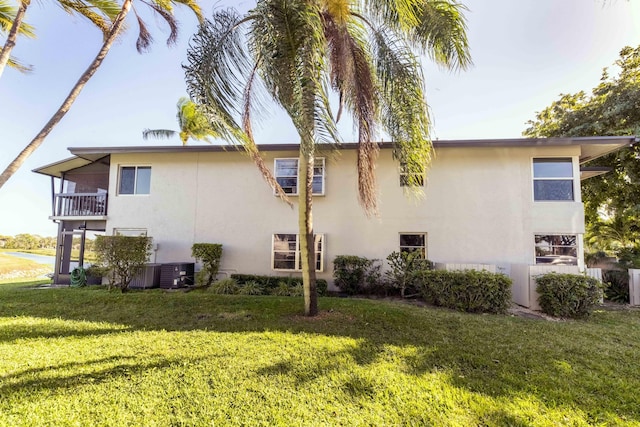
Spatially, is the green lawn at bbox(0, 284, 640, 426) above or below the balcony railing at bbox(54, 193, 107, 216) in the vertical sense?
below

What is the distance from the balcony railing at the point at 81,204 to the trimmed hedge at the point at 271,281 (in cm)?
652

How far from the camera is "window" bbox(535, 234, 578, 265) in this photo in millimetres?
9992

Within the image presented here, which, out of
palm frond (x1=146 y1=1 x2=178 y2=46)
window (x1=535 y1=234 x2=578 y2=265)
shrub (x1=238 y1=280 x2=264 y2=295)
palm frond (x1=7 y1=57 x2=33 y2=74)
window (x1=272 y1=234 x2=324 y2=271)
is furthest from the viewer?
window (x1=272 y1=234 x2=324 y2=271)

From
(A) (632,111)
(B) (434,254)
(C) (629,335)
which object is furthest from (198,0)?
(A) (632,111)

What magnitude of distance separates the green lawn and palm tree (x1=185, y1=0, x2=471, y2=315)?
203 centimetres

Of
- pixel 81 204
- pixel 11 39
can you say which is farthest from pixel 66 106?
pixel 81 204

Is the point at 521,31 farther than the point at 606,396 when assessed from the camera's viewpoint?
Yes

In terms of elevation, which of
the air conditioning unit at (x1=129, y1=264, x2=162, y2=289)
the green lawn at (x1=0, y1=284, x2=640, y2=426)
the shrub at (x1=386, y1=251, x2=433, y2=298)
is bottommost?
the green lawn at (x1=0, y1=284, x2=640, y2=426)

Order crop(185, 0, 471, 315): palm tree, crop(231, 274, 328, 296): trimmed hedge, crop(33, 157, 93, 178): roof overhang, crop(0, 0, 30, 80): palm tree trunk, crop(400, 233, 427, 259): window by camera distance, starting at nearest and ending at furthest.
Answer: crop(185, 0, 471, 315): palm tree, crop(0, 0, 30, 80): palm tree trunk, crop(231, 274, 328, 296): trimmed hedge, crop(400, 233, 427, 259): window, crop(33, 157, 93, 178): roof overhang

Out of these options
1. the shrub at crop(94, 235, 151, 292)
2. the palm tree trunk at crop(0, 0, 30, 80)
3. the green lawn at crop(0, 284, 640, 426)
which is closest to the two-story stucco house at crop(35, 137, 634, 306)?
the shrub at crop(94, 235, 151, 292)

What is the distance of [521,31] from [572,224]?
6341 millimetres

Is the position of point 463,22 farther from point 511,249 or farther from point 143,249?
point 143,249

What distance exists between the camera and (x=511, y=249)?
10227 mm

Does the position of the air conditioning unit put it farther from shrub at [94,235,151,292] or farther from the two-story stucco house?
the two-story stucco house
